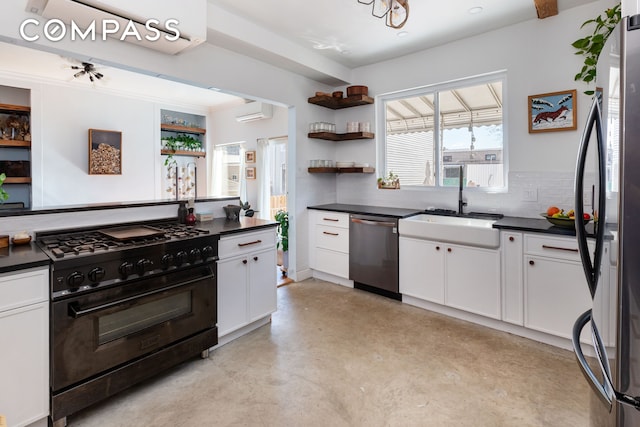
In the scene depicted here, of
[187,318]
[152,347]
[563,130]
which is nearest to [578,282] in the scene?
[563,130]

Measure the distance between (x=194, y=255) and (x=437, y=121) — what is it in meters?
3.12

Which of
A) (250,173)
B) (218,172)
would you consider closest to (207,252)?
(250,173)

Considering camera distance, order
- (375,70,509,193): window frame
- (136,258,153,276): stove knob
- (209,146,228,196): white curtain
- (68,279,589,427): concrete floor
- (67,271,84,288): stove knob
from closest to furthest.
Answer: (67,271,84,288): stove knob < (68,279,589,427): concrete floor < (136,258,153,276): stove knob < (375,70,509,193): window frame < (209,146,228,196): white curtain

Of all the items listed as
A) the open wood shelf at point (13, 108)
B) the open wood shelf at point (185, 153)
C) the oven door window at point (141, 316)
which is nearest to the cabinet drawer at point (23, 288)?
the oven door window at point (141, 316)

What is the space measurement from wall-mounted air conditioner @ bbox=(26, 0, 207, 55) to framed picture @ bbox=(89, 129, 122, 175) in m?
3.51

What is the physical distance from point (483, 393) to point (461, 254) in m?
1.30

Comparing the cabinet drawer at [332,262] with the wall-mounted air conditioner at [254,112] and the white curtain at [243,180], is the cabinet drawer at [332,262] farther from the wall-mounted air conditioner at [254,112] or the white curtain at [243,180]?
the wall-mounted air conditioner at [254,112]

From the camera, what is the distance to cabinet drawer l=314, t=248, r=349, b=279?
13.5 feet

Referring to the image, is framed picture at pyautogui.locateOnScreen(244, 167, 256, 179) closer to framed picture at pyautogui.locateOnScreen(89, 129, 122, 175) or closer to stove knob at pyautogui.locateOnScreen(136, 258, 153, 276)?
framed picture at pyautogui.locateOnScreen(89, 129, 122, 175)

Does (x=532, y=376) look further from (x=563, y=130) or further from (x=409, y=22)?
(x=409, y=22)

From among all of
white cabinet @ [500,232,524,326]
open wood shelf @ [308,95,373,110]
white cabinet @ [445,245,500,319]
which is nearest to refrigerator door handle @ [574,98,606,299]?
white cabinet @ [500,232,524,326]

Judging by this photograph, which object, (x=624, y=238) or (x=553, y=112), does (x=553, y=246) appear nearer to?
(x=553, y=112)

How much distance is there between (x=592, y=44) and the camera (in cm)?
284

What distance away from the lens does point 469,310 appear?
3.11m
